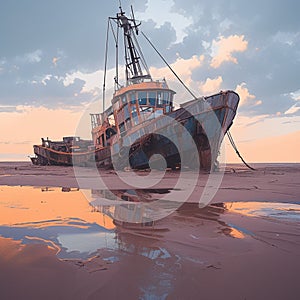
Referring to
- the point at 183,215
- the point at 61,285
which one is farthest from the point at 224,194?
the point at 61,285

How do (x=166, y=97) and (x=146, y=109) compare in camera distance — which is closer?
(x=146, y=109)

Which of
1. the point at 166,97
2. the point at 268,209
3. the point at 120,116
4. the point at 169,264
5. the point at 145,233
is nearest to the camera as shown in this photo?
the point at 169,264

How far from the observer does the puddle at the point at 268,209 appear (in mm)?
5418

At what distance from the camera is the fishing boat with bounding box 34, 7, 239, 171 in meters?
16.4

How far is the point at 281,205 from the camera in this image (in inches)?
266

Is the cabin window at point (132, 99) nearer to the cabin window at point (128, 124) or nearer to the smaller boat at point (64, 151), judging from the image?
the cabin window at point (128, 124)

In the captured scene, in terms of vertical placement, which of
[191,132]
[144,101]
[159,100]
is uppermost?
[159,100]

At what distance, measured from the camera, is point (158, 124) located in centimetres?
1741

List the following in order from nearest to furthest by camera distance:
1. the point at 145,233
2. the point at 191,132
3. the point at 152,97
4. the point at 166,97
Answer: the point at 145,233
the point at 191,132
the point at 152,97
the point at 166,97

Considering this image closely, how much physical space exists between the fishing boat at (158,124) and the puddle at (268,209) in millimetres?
9757

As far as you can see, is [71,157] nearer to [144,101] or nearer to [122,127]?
[122,127]

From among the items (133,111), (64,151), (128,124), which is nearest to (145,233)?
(133,111)

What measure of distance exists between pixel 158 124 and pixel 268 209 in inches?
462

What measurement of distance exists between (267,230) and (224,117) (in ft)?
40.7
